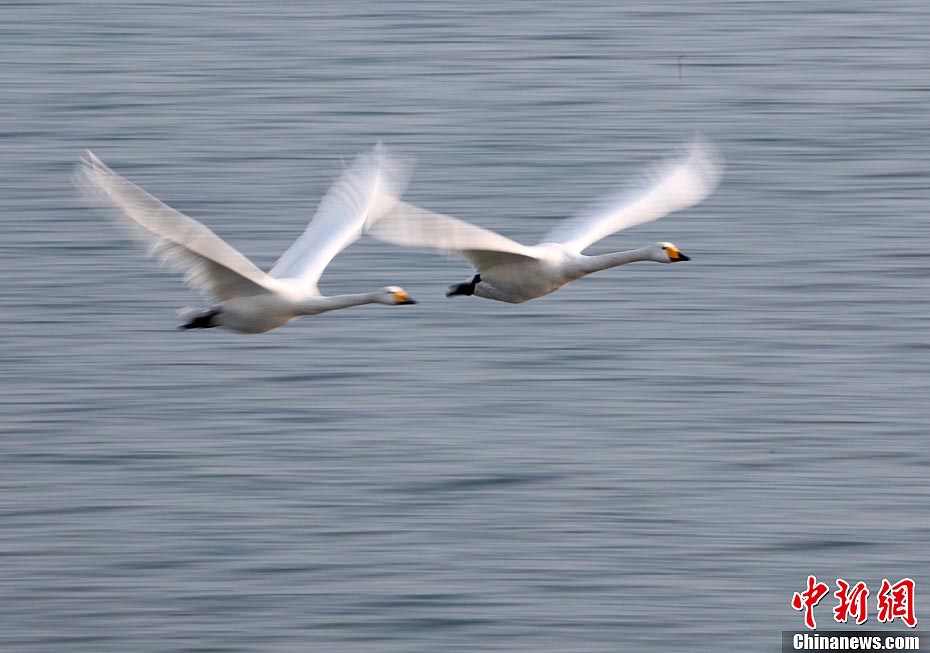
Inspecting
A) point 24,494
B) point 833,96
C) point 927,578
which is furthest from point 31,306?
point 833,96

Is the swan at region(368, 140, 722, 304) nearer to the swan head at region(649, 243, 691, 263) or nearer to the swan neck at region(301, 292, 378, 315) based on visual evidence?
the swan head at region(649, 243, 691, 263)

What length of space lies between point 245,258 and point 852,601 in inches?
227

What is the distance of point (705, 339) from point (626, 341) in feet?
2.80

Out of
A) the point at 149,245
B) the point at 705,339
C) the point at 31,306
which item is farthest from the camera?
the point at 31,306

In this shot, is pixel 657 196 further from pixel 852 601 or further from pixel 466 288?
pixel 852 601

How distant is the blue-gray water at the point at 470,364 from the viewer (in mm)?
17281

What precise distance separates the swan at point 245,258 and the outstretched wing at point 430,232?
1.50 ft

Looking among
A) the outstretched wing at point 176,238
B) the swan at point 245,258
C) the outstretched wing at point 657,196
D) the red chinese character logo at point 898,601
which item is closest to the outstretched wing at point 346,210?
the swan at point 245,258

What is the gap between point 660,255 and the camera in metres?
16.5

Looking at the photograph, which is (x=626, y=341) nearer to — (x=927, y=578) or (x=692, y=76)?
(x=927, y=578)

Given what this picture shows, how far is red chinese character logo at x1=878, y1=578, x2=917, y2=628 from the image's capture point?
17.1 meters

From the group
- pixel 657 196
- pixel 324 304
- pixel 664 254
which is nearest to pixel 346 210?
pixel 324 304

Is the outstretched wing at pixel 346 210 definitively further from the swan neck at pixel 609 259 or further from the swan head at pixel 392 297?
the swan neck at pixel 609 259

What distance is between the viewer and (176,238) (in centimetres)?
1352
